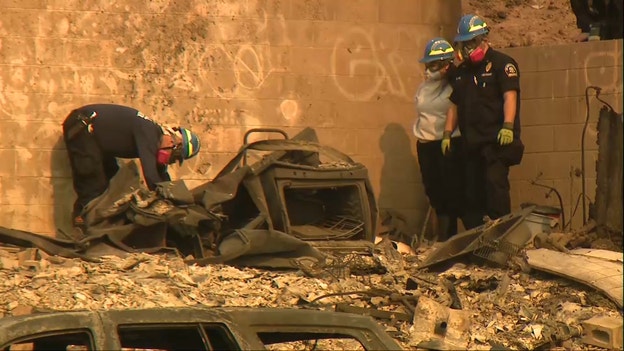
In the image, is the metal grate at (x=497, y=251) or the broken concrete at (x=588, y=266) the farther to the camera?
the metal grate at (x=497, y=251)

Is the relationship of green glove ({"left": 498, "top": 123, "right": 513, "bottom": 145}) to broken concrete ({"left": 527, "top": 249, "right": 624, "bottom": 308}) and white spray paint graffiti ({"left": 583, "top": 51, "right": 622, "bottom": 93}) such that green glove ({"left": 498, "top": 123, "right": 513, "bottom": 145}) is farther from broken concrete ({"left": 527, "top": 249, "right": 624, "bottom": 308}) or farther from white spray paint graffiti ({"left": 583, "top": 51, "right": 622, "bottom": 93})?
broken concrete ({"left": 527, "top": 249, "right": 624, "bottom": 308})

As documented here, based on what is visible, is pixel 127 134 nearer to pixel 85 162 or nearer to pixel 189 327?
pixel 85 162

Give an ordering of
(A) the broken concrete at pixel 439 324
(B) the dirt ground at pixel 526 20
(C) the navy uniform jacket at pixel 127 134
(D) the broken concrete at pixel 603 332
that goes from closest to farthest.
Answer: (D) the broken concrete at pixel 603 332, (A) the broken concrete at pixel 439 324, (C) the navy uniform jacket at pixel 127 134, (B) the dirt ground at pixel 526 20

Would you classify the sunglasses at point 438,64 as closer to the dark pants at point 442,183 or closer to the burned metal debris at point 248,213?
the dark pants at point 442,183

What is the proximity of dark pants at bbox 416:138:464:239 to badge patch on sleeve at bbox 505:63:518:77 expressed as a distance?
101 centimetres

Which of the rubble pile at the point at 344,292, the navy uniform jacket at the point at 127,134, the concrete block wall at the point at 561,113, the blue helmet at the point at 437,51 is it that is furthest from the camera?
the blue helmet at the point at 437,51

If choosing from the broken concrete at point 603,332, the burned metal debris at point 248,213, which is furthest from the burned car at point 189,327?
the burned metal debris at point 248,213

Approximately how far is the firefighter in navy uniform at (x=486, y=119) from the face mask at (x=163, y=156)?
2378mm

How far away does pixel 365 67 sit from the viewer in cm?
1320

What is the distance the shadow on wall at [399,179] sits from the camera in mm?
13180

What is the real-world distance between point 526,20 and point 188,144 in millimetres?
5844

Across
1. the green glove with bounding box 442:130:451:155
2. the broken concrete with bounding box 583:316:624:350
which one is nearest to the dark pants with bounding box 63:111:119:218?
the green glove with bounding box 442:130:451:155

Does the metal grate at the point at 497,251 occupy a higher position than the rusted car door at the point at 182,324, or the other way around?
the rusted car door at the point at 182,324

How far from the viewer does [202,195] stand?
11.4 m
